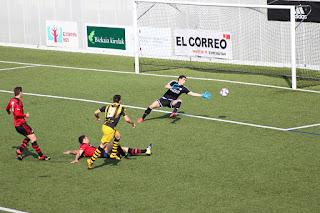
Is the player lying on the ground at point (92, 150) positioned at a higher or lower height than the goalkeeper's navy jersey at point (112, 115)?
lower

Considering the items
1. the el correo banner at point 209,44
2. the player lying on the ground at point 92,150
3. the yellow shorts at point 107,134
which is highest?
the el correo banner at point 209,44

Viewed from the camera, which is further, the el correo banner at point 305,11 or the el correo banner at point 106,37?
the el correo banner at point 106,37

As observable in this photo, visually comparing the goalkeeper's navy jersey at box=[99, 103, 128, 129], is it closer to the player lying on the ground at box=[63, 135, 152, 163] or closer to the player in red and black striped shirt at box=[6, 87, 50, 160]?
the player lying on the ground at box=[63, 135, 152, 163]

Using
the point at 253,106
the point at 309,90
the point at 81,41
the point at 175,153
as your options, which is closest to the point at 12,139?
the point at 175,153

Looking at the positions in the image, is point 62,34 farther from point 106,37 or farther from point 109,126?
point 109,126

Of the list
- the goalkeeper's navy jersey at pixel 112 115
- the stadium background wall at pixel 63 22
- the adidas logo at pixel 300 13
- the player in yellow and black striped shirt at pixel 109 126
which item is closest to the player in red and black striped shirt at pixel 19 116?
the player in yellow and black striped shirt at pixel 109 126

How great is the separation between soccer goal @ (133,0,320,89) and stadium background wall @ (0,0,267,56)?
2.01m

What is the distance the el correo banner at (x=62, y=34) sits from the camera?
34.3 m

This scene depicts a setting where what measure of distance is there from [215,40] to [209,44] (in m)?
0.36

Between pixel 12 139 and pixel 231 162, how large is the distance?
22.6 feet

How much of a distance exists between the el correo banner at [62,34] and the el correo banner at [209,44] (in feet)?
28.6

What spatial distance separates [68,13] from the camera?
34.4m

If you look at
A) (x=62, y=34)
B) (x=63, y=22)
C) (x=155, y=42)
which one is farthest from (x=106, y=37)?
(x=155, y=42)

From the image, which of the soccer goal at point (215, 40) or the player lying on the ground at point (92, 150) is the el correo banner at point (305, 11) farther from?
the player lying on the ground at point (92, 150)
